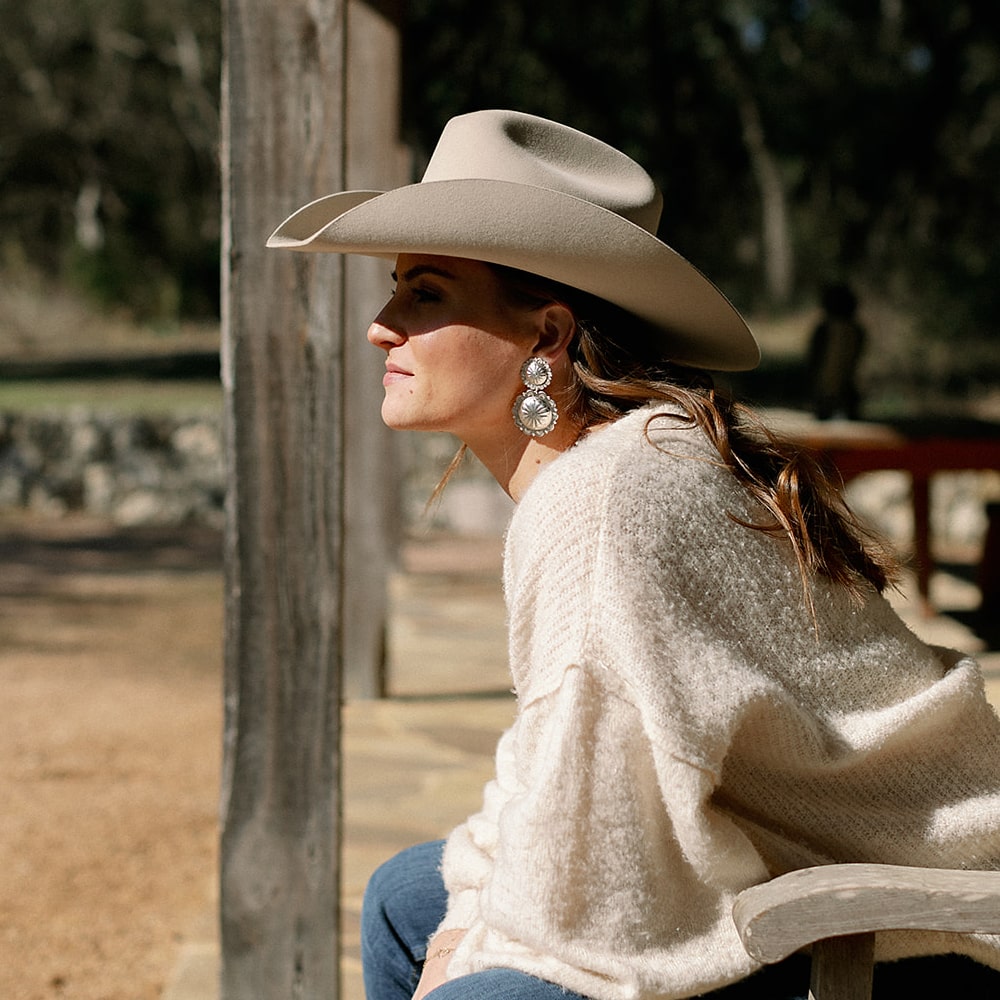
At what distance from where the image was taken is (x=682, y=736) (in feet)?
4.25

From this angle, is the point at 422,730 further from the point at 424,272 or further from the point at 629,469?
the point at 629,469

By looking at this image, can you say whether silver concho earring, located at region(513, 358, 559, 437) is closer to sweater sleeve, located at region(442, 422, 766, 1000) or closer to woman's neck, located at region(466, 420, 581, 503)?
woman's neck, located at region(466, 420, 581, 503)

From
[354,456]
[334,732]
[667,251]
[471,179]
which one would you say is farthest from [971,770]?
[354,456]

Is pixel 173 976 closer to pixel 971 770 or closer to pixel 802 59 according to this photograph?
pixel 971 770

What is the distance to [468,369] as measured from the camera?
66.3 inches

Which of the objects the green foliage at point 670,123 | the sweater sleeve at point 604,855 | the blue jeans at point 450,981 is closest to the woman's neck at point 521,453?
the sweater sleeve at point 604,855

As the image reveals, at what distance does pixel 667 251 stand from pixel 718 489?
314 millimetres

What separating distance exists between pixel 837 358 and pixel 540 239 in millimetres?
4718

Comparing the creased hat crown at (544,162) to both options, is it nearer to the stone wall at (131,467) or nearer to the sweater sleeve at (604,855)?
the sweater sleeve at (604,855)

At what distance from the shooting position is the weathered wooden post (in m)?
2.19

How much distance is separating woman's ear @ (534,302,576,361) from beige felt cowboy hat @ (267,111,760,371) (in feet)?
0.15

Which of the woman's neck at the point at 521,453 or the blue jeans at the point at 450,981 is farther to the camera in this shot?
the woman's neck at the point at 521,453

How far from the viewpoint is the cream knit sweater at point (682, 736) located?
132 cm

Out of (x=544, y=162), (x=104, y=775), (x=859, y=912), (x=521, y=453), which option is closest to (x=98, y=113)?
(x=104, y=775)
